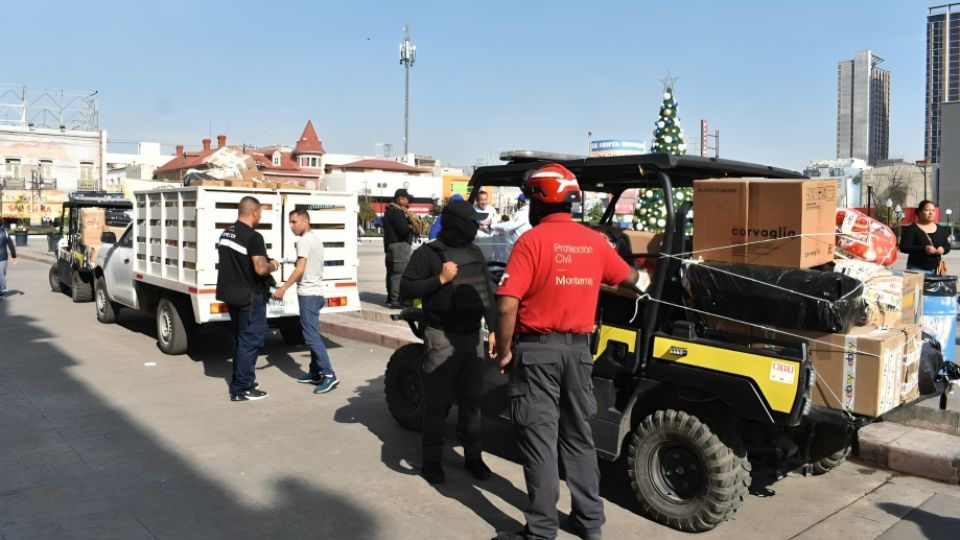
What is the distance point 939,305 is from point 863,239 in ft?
6.49

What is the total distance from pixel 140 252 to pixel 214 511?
6502 mm

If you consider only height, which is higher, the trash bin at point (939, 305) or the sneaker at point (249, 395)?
the trash bin at point (939, 305)

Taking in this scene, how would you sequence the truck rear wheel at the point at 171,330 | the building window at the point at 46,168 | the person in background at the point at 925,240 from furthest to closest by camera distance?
the building window at the point at 46,168 → the truck rear wheel at the point at 171,330 → the person in background at the point at 925,240

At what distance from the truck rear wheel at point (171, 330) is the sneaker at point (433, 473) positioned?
5112mm

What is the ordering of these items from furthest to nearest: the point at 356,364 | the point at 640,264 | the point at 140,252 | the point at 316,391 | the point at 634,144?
the point at 634,144 < the point at 140,252 < the point at 356,364 < the point at 316,391 < the point at 640,264

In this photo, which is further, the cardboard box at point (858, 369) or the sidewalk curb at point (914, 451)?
the sidewalk curb at point (914, 451)

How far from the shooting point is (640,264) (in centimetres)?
493

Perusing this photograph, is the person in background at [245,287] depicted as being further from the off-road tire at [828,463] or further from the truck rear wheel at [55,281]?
the truck rear wheel at [55,281]

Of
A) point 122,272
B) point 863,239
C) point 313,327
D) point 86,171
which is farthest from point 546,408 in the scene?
point 86,171

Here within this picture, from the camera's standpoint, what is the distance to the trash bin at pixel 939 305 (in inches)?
241

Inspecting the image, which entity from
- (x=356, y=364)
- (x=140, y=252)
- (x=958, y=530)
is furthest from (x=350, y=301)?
(x=958, y=530)

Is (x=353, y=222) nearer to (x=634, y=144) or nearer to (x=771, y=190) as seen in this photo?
(x=771, y=190)

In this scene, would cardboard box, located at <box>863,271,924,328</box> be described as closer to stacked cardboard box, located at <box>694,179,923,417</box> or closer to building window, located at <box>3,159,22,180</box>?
stacked cardboard box, located at <box>694,179,923,417</box>

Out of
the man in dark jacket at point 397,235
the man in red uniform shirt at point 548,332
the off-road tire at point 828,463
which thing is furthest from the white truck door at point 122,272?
the off-road tire at point 828,463
